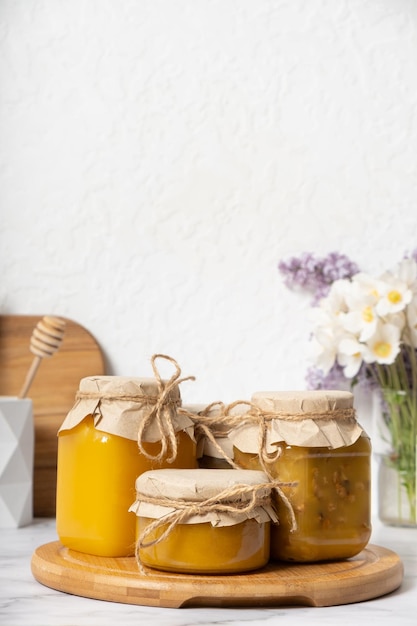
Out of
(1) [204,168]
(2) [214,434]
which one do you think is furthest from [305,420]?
(1) [204,168]

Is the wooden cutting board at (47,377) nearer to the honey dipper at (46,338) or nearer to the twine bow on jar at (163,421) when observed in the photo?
the honey dipper at (46,338)

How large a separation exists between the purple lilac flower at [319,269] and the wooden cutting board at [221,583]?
495 mm

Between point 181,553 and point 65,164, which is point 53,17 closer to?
point 65,164

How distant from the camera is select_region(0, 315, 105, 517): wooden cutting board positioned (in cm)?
121

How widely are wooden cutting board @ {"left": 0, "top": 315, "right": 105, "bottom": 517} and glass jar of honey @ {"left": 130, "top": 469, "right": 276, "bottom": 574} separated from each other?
494 mm

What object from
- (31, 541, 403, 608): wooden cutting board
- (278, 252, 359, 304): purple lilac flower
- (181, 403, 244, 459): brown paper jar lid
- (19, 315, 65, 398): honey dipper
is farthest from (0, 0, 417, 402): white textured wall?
(31, 541, 403, 608): wooden cutting board

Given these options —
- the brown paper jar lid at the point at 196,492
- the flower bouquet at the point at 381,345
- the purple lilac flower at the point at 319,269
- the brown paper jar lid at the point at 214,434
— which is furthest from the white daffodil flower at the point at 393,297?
the brown paper jar lid at the point at 196,492

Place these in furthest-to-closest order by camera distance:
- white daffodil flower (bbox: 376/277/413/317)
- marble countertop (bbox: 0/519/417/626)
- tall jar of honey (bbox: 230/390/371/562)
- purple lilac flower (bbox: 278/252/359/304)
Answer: purple lilac flower (bbox: 278/252/359/304), white daffodil flower (bbox: 376/277/413/317), tall jar of honey (bbox: 230/390/371/562), marble countertop (bbox: 0/519/417/626)

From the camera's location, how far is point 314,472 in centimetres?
79

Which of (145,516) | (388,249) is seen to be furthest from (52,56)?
(145,516)

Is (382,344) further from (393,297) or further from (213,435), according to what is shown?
(213,435)

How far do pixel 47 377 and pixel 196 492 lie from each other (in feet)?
1.83

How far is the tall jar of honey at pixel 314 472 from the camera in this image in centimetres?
79

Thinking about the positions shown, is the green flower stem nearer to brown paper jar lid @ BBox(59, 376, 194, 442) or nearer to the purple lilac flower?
the purple lilac flower
